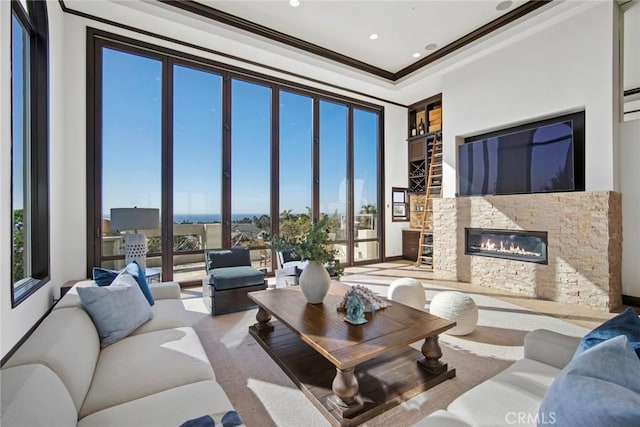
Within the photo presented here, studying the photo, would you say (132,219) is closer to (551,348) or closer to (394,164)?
(551,348)

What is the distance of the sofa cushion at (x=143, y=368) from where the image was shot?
1.41 m

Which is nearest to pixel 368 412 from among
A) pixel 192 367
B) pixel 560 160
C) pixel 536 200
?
pixel 192 367

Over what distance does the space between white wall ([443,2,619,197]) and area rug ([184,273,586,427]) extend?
7.53 feet

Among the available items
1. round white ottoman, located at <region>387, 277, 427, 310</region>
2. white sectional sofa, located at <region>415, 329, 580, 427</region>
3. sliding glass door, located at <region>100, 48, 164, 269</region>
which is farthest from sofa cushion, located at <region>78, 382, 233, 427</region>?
sliding glass door, located at <region>100, 48, 164, 269</region>

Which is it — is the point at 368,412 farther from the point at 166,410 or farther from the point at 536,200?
the point at 536,200

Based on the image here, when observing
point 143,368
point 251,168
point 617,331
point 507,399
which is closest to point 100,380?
point 143,368

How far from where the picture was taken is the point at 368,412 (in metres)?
1.81

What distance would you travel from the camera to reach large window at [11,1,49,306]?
8.31 feet

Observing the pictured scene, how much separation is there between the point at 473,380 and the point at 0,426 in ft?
8.27

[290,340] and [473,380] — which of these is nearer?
[473,380]

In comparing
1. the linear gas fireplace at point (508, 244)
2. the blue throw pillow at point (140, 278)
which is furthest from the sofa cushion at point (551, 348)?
the linear gas fireplace at point (508, 244)

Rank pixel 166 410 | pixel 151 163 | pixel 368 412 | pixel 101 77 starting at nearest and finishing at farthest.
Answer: pixel 166 410 → pixel 368 412 → pixel 101 77 → pixel 151 163

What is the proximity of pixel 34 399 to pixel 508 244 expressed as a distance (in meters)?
5.60

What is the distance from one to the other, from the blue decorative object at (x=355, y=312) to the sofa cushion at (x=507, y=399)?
0.90 m
